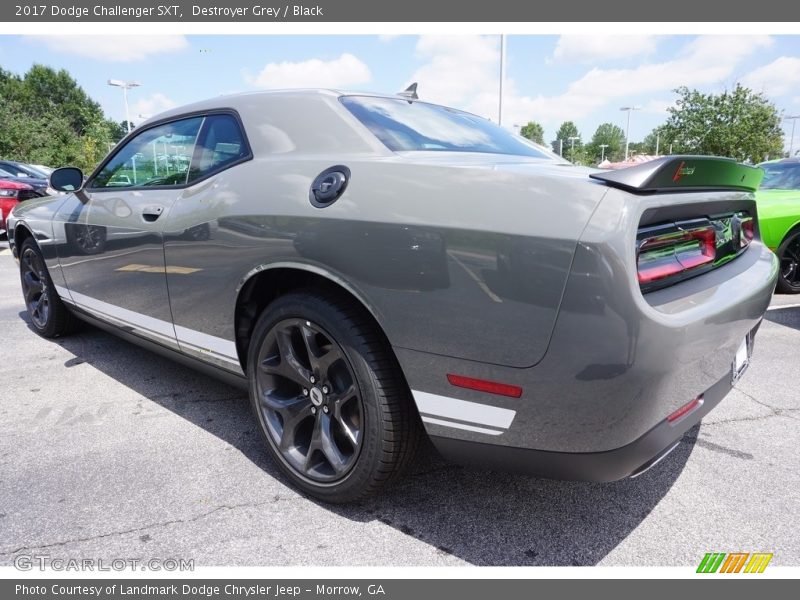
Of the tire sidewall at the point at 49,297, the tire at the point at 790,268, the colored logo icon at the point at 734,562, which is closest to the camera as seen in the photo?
the colored logo icon at the point at 734,562

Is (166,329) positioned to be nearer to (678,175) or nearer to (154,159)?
(154,159)

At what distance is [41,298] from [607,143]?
9520 centimetres

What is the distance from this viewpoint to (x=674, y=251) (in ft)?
5.62

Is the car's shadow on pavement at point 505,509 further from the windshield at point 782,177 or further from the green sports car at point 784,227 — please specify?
the windshield at point 782,177

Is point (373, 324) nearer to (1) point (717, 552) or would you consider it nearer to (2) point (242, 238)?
(2) point (242, 238)

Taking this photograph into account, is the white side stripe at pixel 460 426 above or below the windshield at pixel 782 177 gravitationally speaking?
below

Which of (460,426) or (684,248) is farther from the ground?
(684,248)

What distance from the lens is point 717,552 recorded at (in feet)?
5.98

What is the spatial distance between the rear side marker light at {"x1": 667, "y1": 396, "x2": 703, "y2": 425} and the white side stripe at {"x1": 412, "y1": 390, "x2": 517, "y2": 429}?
49cm

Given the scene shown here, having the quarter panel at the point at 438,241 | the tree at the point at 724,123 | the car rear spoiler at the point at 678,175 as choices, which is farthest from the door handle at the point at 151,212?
the tree at the point at 724,123

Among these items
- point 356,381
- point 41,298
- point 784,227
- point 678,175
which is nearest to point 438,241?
point 356,381

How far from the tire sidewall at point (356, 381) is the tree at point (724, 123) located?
24918 mm

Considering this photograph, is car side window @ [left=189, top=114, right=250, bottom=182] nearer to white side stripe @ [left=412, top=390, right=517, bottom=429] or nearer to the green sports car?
white side stripe @ [left=412, top=390, right=517, bottom=429]

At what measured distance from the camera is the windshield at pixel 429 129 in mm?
2121
